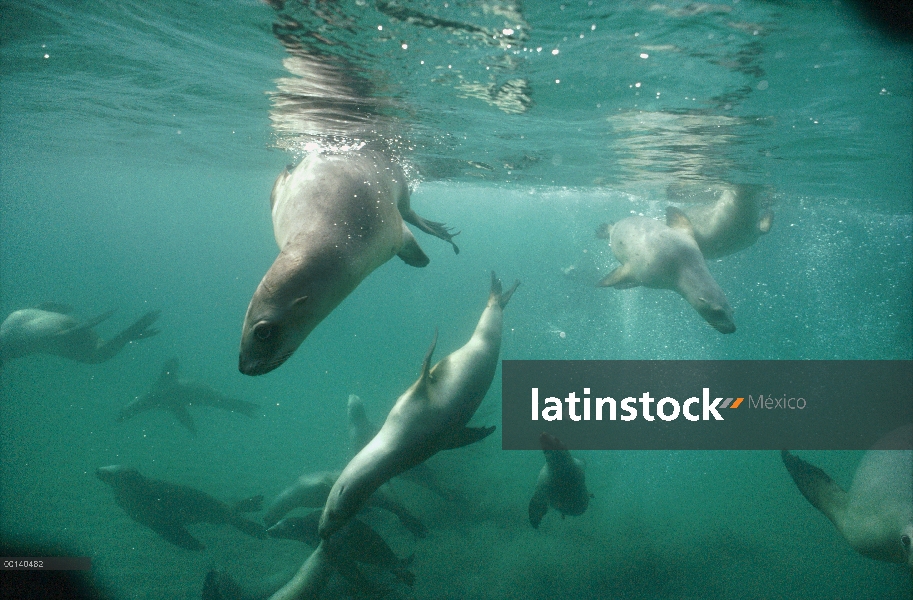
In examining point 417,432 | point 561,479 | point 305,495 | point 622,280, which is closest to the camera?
point 417,432

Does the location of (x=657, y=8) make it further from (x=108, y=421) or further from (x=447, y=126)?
(x=108, y=421)

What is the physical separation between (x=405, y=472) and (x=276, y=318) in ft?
29.0

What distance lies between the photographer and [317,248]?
7.54 feet

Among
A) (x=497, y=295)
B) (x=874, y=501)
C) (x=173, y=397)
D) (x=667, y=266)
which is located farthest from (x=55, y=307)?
(x=874, y=501)

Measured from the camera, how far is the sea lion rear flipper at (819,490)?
5.88 meters

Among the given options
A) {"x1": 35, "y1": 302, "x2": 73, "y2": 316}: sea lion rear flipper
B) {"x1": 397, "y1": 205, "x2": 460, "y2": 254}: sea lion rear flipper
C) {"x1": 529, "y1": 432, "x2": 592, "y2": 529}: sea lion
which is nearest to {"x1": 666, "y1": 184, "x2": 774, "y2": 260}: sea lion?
{"x1": 529, "y1": 432, "x2": 592, "y2": 529}: sea lion

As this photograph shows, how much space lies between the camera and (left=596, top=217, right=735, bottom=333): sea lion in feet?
20.6

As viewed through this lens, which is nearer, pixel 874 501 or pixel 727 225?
pixel 874 501

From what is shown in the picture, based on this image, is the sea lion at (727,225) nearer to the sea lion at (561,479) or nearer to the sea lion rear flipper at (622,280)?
the sea lion rear flipper at (622,280)

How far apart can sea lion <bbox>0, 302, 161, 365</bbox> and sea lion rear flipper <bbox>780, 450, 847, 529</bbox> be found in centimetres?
1268

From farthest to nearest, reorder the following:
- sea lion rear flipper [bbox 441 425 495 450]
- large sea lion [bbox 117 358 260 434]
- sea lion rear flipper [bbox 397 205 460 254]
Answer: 1. large sea lion [bbox 117 358 260 434]
2. sea lion rear flipper [bbox 397 205 460 254]
3. sea lion rear flipper [bbox 441 425 495 450]

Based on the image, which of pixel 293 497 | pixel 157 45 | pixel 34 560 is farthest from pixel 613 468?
pixel 157 45

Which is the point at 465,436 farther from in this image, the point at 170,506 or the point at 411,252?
the point at 170,506

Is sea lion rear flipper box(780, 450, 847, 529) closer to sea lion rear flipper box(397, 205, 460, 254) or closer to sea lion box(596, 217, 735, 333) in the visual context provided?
sea lion box(596, 217, 735, 333)
